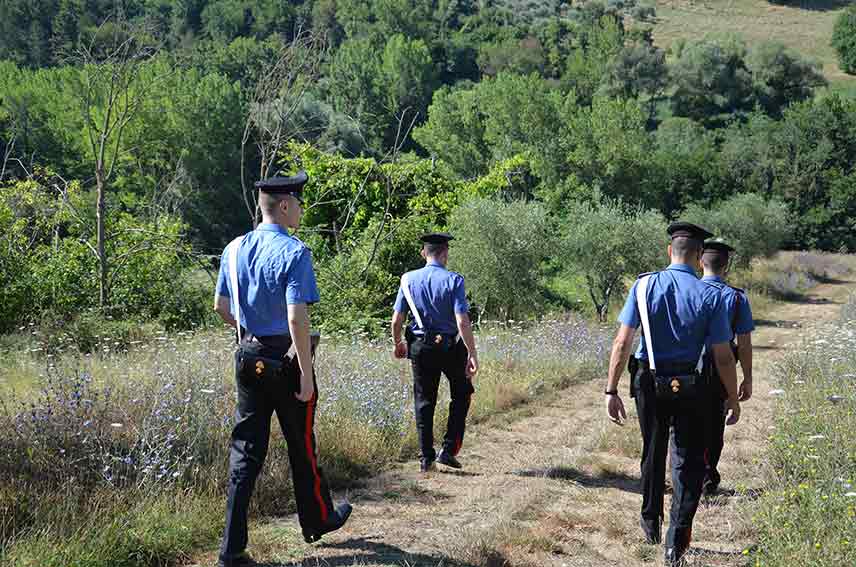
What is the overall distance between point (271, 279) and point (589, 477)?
374 cm

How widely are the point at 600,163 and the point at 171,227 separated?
43479 millimetres

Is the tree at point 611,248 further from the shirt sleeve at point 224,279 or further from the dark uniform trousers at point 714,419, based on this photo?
the shirt sleeve at point 224,279

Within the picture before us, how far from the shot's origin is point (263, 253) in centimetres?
464

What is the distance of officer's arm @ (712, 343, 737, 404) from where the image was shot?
491 centimetres

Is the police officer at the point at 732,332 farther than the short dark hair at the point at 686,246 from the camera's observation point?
Yes

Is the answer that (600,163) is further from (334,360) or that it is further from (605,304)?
(334,360)

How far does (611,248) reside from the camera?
2581cm

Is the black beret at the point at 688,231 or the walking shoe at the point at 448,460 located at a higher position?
the black beret at the point at 688,231

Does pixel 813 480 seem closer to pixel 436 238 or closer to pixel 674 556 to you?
pixel 674 556

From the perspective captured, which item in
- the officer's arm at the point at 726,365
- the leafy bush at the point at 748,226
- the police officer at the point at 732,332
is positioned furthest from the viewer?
the leafy bush at the point at 748,226

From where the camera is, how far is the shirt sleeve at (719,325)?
4.88 meters

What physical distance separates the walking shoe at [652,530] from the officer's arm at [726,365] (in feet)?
3.10

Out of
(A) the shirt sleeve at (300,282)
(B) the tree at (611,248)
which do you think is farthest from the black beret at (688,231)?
(B) the tree at (611,248)

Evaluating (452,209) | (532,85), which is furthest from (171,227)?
(532,85)
